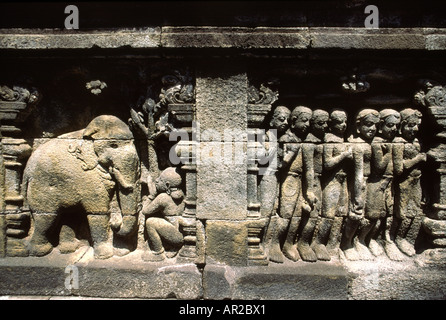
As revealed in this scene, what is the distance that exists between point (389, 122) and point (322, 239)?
4.60 feet

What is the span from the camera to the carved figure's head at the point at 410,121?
10.9 feet

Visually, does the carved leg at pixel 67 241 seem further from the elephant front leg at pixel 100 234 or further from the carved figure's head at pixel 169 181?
the carved figure's head at pixel 169 181

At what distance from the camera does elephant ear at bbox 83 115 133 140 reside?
343 cm

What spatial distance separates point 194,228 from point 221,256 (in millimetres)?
392

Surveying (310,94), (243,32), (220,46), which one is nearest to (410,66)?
(310,94)

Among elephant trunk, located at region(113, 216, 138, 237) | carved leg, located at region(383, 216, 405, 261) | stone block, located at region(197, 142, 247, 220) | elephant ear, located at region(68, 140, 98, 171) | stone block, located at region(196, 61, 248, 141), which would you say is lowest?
carved leg, located at region(383, 216, 405, 261)

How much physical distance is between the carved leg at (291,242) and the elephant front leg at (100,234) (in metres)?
1.88

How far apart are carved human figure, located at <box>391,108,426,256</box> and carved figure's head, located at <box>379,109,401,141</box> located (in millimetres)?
83

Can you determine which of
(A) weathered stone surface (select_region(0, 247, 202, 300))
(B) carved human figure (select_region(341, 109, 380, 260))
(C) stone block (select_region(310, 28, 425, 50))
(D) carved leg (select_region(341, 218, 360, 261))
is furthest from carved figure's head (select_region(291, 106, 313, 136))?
(A) weathered stone surface (select_region(0, 247, 202, 300))

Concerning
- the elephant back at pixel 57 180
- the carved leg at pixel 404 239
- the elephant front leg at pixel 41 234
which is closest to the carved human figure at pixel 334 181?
the carved leg at pixel 404 239

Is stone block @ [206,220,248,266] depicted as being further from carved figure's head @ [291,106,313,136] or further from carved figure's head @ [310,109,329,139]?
carved figure's head @ [310,109,329,139]

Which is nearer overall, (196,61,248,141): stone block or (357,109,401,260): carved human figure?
(196,61,248,141): stone block

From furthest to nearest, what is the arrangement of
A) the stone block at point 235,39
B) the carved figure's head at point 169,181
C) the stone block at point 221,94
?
the carved figure's head at point 169,181 → the stone block at point 221,94 → the stone block at point 235,39

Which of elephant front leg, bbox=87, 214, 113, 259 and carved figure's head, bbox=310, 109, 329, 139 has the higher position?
carved figure's head, bbox=310, 109, 329, 139
